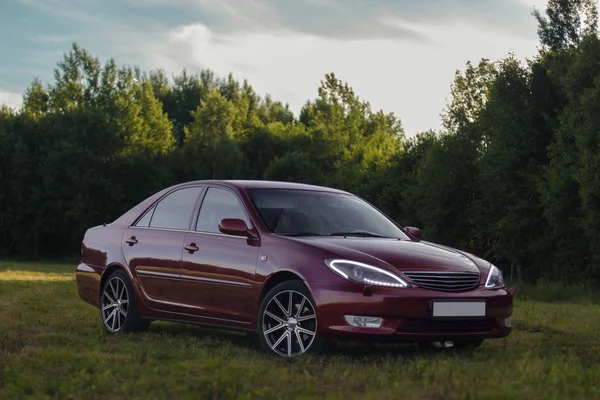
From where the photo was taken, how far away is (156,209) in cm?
1052

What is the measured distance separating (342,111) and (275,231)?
66266 mm

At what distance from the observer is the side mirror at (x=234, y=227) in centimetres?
885

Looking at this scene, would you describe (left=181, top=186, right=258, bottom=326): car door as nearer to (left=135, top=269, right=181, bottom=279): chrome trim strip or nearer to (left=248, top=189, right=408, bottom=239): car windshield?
(left=135, top=269, right=181, bottom=279): chrome trim strip

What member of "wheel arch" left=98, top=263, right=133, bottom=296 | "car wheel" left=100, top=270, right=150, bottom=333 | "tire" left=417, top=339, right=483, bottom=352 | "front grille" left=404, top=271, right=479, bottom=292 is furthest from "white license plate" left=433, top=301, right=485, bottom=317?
"wheel arch" left=98, top=263, right=133, bottom=296

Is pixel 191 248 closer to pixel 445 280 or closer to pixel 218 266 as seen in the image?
pixel 218 266

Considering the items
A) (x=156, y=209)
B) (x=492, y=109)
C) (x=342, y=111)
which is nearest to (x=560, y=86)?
(x=492, y=109)

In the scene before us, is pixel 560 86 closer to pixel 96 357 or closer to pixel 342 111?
pixel 342 111

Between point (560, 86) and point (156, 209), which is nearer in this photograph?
point (156, 209)

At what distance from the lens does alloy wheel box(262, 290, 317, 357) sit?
8125mm

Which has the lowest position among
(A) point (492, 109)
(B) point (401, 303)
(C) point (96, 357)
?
(C) point (96, 357)

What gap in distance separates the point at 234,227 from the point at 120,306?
2.35m

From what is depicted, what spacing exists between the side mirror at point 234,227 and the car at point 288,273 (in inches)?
0.5

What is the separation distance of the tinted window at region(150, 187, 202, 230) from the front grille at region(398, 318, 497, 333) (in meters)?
2.91

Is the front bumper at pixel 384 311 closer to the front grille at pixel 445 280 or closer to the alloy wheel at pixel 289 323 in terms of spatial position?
the front grille at pixel 445 280
